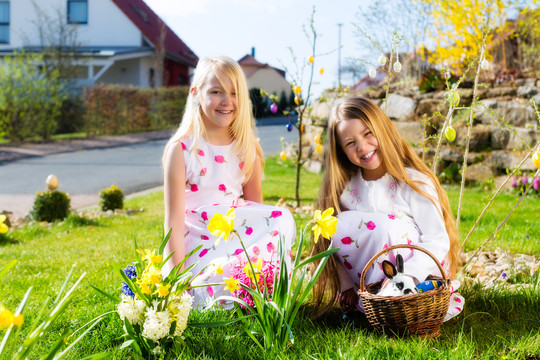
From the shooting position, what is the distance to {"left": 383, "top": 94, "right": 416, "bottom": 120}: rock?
7852mm

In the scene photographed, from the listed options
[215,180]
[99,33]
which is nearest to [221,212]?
[215,180]

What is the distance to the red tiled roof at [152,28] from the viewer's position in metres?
22.0

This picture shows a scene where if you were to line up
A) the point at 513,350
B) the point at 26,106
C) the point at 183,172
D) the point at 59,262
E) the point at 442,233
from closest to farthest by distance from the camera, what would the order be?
the point at 513,350 → the point at 442,233 → the point at 183,172 → the point at 59,262 → the point at 26,106

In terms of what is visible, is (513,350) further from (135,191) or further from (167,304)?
(135,191)

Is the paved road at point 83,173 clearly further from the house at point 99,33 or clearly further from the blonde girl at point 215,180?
the house at point 99,33

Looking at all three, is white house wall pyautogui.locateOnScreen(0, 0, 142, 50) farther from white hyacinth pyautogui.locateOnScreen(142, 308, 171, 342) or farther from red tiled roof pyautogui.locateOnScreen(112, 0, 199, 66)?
white hyacinth pyautogui.locateOnScreen(142, 308, 171, 342)

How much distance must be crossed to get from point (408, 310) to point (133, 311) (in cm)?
97

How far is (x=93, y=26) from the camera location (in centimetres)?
2194

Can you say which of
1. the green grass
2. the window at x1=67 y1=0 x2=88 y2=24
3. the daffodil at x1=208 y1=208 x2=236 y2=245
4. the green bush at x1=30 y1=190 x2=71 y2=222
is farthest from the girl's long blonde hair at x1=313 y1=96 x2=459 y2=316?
the window at x1=67 y1=0 x2=88 y2=24

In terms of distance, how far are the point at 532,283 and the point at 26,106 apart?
1354 cm

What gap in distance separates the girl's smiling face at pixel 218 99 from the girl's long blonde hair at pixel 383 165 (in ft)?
1.73

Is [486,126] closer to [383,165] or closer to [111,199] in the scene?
[111,199]

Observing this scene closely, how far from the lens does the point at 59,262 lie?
12.4 feet

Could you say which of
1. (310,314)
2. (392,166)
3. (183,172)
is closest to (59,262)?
(183,172)
